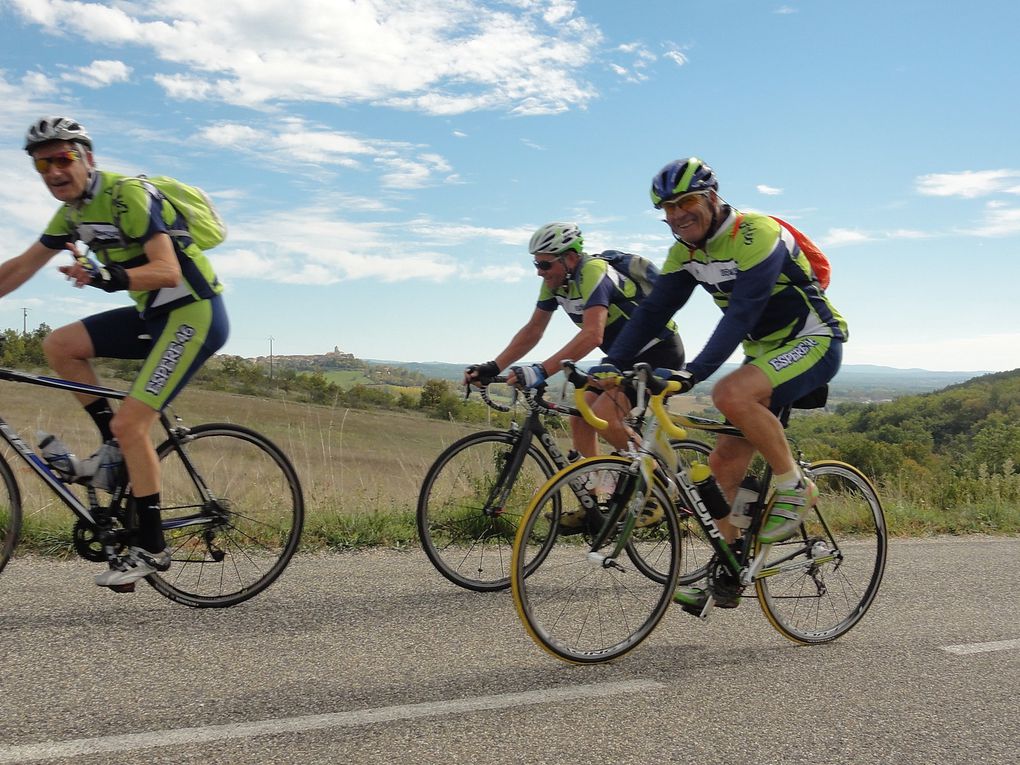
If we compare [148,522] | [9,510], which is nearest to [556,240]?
[148,522]

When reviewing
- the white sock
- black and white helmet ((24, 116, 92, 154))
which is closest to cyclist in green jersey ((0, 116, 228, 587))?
black and white helmet ((24, 116, 92, 154))

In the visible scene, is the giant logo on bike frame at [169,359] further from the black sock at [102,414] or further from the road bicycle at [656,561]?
the road bicycle at [656,561]

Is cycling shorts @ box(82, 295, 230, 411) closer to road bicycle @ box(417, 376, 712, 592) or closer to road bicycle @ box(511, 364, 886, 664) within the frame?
road bicycle @ box(417, 376, 712, 592)

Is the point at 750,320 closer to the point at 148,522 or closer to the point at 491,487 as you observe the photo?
the point at 491,487

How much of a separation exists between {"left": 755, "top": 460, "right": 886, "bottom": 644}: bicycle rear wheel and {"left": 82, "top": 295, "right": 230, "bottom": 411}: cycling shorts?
9.69ft

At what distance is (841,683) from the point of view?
12.6 feet

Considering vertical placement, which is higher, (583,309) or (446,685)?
(583,309)

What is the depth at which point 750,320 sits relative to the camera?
13.2 ft

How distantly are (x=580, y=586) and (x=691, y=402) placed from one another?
1.69m

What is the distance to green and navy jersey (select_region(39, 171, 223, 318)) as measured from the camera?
4109mm

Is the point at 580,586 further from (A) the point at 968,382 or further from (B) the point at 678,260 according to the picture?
(A) the point at 968,382

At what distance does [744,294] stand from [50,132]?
3.28 m

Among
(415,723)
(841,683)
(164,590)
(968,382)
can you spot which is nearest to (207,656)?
(164,590)

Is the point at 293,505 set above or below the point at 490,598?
above
